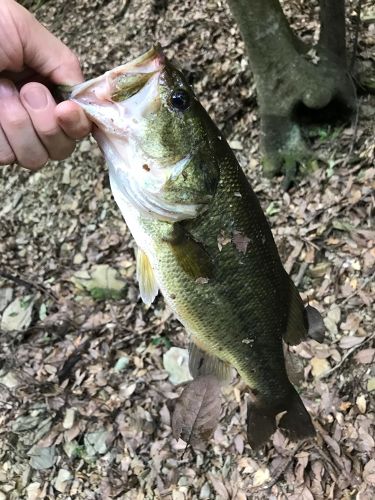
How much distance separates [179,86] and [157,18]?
15.8 ft

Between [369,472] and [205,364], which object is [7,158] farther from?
[369,472]

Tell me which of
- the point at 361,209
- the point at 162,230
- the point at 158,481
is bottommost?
the point at 158,481

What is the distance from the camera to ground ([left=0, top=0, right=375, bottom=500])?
3199mm

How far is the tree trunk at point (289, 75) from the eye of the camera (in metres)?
3.90

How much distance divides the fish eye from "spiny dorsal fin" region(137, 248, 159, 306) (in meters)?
0.52

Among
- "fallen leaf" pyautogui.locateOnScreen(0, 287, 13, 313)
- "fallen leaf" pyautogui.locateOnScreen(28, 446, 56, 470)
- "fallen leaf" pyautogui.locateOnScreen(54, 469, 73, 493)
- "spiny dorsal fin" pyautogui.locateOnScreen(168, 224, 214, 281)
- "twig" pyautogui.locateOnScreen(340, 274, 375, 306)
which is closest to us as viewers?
"spiny dorsal fin" pyautogui.locateOnScreen(168, 224, 214, 281)

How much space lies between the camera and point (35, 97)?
1755 millimetres

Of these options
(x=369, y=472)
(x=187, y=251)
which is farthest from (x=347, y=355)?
(x=187, y=251)

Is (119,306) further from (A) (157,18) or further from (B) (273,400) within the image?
(A) (157,18)

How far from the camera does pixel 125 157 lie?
1.77 m

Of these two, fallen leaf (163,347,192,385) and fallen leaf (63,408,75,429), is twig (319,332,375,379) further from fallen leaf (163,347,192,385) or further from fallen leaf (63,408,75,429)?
fallen leaf (63,408,75,429)

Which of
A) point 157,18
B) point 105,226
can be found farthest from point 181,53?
point 105,226

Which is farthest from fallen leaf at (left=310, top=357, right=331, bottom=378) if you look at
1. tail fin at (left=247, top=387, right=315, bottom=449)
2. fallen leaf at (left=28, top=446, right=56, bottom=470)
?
fallen leaf at (left=28, top=446, right=56, bottom=470)

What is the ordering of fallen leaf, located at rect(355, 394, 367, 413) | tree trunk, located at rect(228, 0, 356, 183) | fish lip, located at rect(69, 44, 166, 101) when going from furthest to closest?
tree trunk, located at rect(228, 0, 356, 183) < fallen leaf, located at rect(355, 394, 367, 413) < fish lip, located at rect(69, 44, 166, 101)
